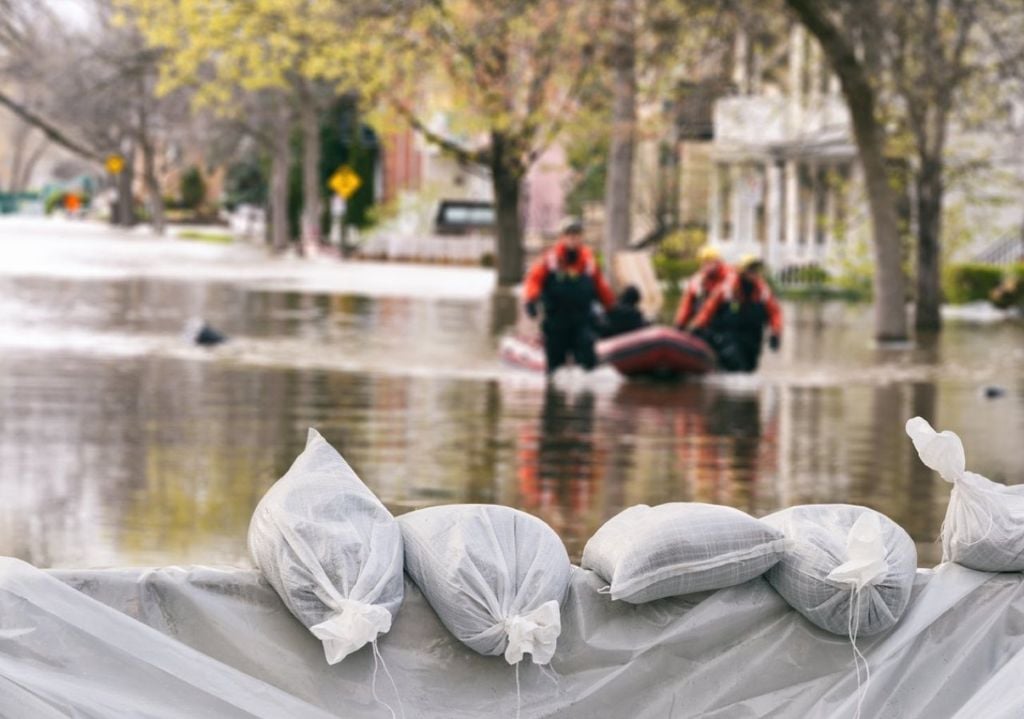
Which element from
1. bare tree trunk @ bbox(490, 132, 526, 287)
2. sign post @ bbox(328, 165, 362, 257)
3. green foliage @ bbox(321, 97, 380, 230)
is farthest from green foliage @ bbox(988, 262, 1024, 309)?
green foliage @ bbox(321, 97, 380, 230)

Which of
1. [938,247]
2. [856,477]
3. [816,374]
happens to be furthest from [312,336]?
[856,477]

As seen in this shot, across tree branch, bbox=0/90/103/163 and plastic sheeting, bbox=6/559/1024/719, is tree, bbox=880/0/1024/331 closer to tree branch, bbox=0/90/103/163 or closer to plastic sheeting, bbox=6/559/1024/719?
tree branch, bbox=0/90/103/163

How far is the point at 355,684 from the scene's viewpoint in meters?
4.99

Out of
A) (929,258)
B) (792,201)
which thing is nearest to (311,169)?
(792,201)

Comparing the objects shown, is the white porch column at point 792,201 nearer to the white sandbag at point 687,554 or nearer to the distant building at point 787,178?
the distant building at point 787,178

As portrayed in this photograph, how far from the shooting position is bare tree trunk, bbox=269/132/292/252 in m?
66.3

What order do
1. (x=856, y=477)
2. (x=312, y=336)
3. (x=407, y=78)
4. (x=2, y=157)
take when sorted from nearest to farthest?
(x=856, y=477), (x=312, y=336), (x=407, y=78), (x=2, y=157)

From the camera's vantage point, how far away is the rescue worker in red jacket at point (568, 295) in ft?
68.9

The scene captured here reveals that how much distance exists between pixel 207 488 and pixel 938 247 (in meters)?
22.5

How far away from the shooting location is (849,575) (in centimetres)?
506

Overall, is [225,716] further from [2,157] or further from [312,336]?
[2,157]

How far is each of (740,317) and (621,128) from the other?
11354mm

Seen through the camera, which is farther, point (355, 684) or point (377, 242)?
point (377, 242)

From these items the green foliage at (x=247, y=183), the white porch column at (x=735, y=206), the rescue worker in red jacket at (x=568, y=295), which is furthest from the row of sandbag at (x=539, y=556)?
the green foliage at (x=247, y=183)
